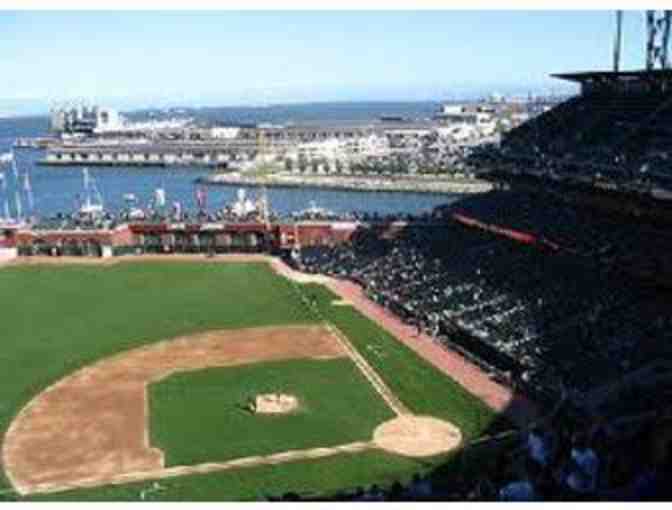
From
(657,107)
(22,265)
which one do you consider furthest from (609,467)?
(22,265)

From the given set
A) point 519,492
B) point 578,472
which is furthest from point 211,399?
point 519,492

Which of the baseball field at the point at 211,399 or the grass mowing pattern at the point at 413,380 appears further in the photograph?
the grass mowing pattern at the point at 413,380

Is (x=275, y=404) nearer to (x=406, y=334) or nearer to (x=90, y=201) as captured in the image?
(x=406, y=334)

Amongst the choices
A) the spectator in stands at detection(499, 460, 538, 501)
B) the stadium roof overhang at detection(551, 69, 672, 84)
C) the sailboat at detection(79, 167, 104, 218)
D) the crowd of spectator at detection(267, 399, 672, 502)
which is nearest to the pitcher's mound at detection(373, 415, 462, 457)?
the crowd of spectator at detection(267, 399, 672, 502)

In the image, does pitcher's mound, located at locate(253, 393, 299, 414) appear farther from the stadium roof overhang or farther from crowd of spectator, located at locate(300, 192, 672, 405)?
the stadium roof overhang

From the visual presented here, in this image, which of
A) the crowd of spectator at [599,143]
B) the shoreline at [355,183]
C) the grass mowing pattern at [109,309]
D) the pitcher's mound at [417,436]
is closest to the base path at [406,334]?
the grass mowing pattern at [109,309]

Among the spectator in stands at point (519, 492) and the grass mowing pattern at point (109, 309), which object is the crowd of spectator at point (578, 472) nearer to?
the spectator in stands at point (519, 492)

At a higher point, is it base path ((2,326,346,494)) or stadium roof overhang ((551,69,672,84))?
stadium roof overhang ((551,69,672,84))
